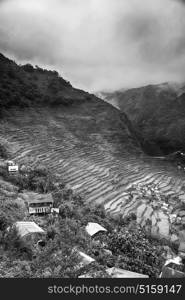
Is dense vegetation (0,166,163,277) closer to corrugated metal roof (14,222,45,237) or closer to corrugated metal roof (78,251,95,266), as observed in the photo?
corrugated metal roof (78,251,95,266)

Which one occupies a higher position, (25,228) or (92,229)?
(25,228)

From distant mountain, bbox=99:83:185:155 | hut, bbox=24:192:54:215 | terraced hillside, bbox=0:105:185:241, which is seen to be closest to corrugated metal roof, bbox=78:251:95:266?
hut, bbox=24:192:54:215

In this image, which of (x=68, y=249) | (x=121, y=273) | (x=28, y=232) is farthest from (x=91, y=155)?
(x=121, y=273)

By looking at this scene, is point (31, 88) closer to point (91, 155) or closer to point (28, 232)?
point (91, 155)

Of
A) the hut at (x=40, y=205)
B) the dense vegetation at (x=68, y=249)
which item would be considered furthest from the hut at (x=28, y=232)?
the hut at (x=40, y=205)

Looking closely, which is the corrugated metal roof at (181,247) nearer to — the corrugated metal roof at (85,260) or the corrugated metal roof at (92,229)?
the corrugated metal roof at (92,229)

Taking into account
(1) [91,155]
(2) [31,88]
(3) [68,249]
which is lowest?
(3) [68,249]

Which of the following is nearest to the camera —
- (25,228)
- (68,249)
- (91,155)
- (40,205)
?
(68,249)
